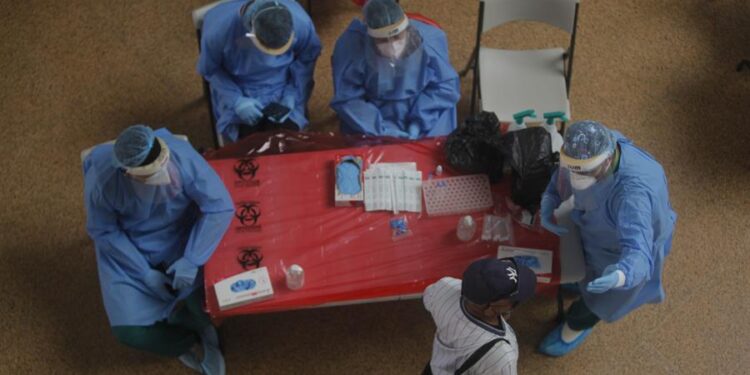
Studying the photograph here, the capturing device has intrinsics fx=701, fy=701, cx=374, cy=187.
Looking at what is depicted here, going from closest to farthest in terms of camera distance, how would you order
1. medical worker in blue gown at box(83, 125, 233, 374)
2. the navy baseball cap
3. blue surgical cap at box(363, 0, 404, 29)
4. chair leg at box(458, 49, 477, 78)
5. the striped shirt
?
the navy baseball cap → the striped shirt → medical worker in blue gown at box(83, 125, 233, 374) → blue surgical cap at box(363, 0, 404, 29) → chair leg at box(458, 49, 477, 78)

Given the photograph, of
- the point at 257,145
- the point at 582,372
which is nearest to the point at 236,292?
the point at 257,145

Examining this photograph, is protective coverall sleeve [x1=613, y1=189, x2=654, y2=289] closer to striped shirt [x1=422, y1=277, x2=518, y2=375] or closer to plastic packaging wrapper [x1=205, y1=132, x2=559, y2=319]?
plastic packaging wrapper [x1=205, y1=132, x2=559, y2=319]

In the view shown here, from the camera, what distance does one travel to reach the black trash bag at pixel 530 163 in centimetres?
314

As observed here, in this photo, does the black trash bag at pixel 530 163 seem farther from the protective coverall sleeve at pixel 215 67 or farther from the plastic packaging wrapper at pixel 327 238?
the protective coverall sleeve at pixel 215 67

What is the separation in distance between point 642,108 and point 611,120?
231 millimetres

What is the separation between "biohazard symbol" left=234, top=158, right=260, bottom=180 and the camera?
330cm

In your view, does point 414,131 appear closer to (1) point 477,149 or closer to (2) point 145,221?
(1) point 477,149

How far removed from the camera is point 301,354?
3.72 m

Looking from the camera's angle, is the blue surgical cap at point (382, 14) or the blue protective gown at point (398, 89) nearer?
the blue surgical cap at point (382, 14)

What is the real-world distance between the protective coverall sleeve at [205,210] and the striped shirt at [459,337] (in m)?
1.00

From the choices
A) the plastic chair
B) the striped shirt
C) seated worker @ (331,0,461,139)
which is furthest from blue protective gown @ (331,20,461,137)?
the striped shirt

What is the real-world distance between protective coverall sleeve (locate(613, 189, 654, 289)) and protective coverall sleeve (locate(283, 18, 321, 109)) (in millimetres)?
1794

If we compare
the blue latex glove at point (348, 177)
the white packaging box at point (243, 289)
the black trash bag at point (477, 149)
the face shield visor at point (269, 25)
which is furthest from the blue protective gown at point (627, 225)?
the face shield visor at point (269, 25)

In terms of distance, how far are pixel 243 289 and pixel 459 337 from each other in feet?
3.19
